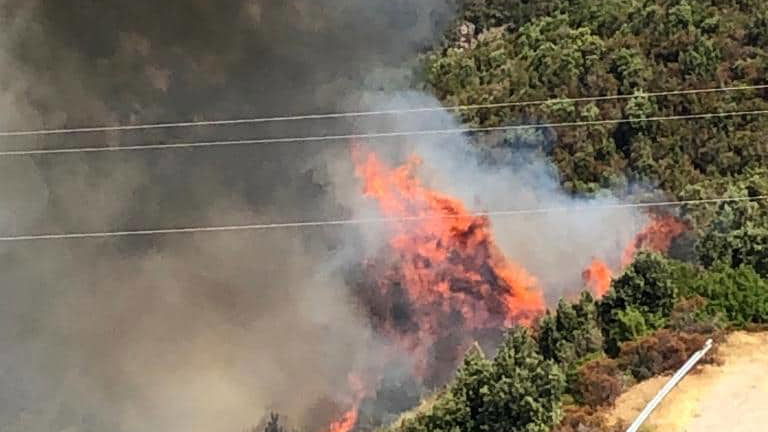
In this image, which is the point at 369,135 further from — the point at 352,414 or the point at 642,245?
the point at 352,414

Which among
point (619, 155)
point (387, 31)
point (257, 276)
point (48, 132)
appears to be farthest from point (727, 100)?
point (48, 132)

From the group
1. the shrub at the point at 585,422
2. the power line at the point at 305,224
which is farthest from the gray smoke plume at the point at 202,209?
the shrub at the point at 585,422

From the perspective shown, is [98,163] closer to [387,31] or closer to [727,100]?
[387,31]

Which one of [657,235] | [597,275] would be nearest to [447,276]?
[597,275]

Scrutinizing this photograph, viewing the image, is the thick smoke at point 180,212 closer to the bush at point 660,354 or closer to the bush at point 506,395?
the bush at point 506,395

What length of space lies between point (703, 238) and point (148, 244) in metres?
14.6

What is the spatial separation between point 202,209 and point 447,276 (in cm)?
770

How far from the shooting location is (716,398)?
17.5 metres

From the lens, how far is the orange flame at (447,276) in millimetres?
26625

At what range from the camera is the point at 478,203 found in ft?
96.1

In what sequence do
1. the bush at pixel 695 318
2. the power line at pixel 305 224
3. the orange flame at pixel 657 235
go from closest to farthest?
the bush at pixel 695 318
the orange flame at pixel 657 235
the power line at pixel 305 224

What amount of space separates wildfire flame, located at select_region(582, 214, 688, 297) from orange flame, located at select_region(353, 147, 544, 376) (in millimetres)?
1416

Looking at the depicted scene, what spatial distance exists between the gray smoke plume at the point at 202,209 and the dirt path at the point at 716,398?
28.8 feet

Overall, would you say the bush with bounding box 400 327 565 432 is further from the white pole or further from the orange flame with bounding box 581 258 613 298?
the orange flame with bounding box 581 258 613 298
